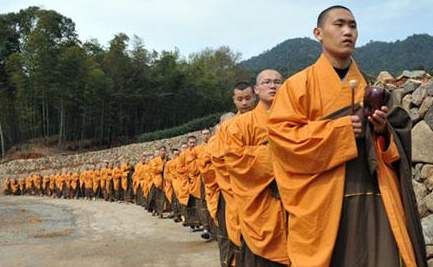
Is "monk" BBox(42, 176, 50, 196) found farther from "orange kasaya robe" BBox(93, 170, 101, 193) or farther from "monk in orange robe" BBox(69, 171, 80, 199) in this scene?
"orange kasaya robe" BBox(93, 170, 101, 193)

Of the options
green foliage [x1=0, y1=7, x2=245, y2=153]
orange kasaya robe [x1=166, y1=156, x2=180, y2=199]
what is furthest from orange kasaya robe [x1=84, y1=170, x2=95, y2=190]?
green foliage [x1=0, y1=7, x2=245, y2=153]

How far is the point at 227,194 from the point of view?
5.27 metres

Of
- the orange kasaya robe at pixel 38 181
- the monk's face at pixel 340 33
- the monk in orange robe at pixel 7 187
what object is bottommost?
the monk in orange robe at pixel 7 187

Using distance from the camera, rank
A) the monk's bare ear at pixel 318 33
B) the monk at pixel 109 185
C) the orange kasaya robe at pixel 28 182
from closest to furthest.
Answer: the monk's bare ear at pixel 318 33 → the monk at pixel 109 185 → the orange kasaya robe at pixel 28 182

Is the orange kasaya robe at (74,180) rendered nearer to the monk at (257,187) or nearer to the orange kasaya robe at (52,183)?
the orange kasaya robe at (52,183)

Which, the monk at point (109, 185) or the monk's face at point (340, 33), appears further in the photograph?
the monk at point (109, 185)

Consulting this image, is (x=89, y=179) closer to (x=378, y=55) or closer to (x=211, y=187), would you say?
(x=211, y=187)

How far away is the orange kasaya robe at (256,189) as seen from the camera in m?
4.07

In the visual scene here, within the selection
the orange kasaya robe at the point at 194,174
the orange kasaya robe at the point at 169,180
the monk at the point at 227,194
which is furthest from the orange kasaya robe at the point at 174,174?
the monk at the point at 227,194

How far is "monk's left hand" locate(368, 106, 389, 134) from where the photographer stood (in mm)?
3078

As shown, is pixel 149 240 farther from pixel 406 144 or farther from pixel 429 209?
pixel 406 144

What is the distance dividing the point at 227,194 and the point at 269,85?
1.14 meters

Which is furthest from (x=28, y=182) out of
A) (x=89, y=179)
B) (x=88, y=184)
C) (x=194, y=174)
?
(x=194, y=174)

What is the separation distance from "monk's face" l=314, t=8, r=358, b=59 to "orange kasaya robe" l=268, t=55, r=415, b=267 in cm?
9
